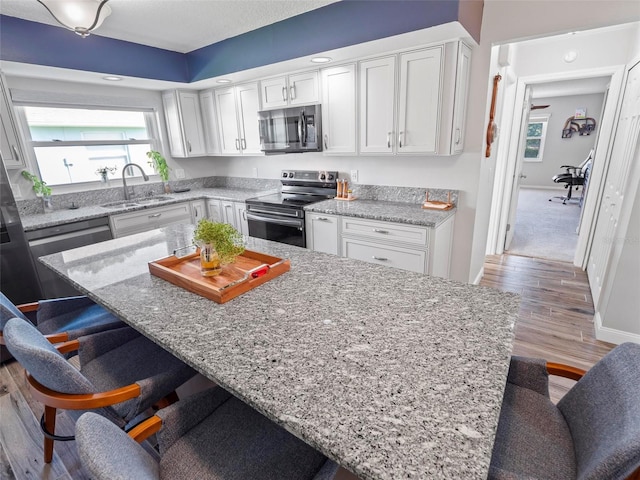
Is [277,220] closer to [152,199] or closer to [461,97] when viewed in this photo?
[152,199]

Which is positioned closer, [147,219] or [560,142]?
[147,219]

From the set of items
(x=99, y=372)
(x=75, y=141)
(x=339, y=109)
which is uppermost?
(x=339, y=109)

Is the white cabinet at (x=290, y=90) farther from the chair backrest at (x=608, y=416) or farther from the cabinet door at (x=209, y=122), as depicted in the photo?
the chair backrest at (x=608, y=416)

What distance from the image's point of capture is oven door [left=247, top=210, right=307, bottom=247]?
10.7ft

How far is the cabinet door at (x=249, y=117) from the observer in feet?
11.9

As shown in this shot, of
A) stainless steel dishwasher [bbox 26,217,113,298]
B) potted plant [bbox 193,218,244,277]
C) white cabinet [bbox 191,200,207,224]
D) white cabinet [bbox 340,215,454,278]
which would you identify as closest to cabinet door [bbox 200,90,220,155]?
white cabinet [bbox 191,200,207,224]

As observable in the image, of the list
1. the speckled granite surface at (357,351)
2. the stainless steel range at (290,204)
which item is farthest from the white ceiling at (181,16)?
the speckled granite surface at (357,351)

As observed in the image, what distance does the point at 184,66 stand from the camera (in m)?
3.69

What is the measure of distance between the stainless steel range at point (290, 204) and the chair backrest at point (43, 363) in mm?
2312

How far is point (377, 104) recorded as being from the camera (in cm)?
281

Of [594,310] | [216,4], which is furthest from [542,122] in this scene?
[216,4]

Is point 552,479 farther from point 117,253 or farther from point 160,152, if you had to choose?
point 160,152

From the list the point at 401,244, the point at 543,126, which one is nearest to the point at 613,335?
the point at 401,244

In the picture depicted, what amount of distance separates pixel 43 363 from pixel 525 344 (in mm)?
2913
